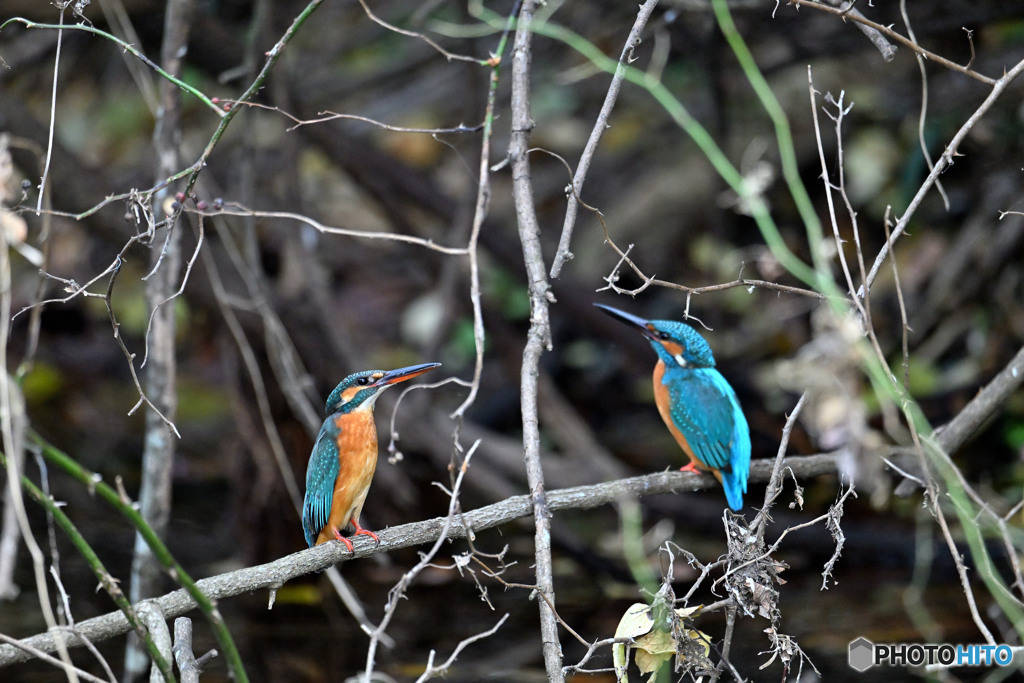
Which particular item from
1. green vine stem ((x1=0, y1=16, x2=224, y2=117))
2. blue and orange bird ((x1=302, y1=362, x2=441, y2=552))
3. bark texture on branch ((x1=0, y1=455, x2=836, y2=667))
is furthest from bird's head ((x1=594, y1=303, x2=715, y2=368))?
green vine stem ((x1=0, y1=16, x2=224, y2=117))

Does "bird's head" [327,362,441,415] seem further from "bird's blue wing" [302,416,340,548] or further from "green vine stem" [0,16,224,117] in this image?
"green vine stem" [0,16,224,117]

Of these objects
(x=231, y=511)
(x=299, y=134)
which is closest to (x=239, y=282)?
(x=299, y=134)

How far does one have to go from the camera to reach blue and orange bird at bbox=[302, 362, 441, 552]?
261cm

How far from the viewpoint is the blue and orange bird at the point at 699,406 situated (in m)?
2.58

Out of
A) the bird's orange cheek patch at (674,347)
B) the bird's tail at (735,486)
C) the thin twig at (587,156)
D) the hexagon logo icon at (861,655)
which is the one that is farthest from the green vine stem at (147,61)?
the hexagon logo icon at (861,655)

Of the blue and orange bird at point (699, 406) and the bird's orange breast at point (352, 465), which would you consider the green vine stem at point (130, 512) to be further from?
the blue and orange bird at point (699, 406)

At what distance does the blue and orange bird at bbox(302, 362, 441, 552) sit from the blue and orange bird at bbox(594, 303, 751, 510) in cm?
72

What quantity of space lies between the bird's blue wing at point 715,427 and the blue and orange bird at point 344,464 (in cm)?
76

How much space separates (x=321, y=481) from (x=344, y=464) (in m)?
0.08

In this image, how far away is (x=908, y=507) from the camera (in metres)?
4.66

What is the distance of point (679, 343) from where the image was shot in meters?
2.69

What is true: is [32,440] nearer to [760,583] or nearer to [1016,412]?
[760,583]

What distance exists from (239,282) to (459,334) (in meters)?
2.23

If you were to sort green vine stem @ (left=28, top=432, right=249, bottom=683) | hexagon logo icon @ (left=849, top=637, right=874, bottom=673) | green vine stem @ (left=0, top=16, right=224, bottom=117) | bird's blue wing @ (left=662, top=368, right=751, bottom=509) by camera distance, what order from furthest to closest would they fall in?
1. hexagon logo icon @ (left=849, top=637, right=874, bottom=673)
2. bird's blue wing @ (left=662, top=368, right=751, bottom=509)
3. green vine stem @ (left=0, top=16, right=224, bottom=117)
4. green vine stem @ (left=28, top=432, right=249, bottom=683)
